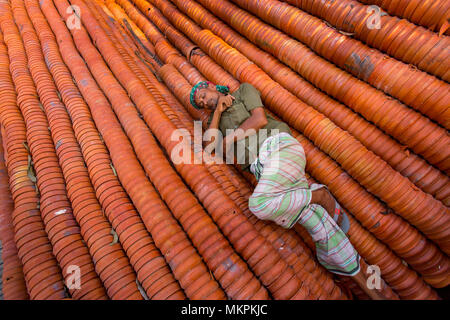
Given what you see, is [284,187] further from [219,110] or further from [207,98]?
[207,98]

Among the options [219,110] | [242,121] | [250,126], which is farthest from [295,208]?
[219,110]

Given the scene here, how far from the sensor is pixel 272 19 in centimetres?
332

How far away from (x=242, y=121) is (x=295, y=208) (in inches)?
45.5

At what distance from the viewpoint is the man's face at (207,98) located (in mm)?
2756

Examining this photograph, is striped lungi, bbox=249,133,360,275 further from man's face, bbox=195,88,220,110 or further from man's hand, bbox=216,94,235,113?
man's face, bbox=195,88,220,110

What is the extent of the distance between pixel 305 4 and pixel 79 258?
13.0 feet

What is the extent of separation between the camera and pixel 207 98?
9.03 feet

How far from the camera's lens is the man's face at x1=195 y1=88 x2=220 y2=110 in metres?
2.76

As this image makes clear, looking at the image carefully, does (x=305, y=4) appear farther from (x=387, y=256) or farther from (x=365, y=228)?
(x=387, y=256)

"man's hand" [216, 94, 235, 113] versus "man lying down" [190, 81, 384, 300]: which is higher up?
"man's hand" [216, 94, 235, 113]

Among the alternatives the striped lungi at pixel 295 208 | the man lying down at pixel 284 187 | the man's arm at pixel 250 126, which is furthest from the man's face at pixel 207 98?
the striped lungi at pixel 295 208

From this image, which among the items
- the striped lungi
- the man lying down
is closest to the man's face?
the man lying down

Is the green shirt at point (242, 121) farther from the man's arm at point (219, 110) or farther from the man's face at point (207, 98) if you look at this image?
the man's face at point (207, 98)

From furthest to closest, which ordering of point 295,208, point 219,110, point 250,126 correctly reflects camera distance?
1. point 219,110
2. point 250,126
3. point 295,208
